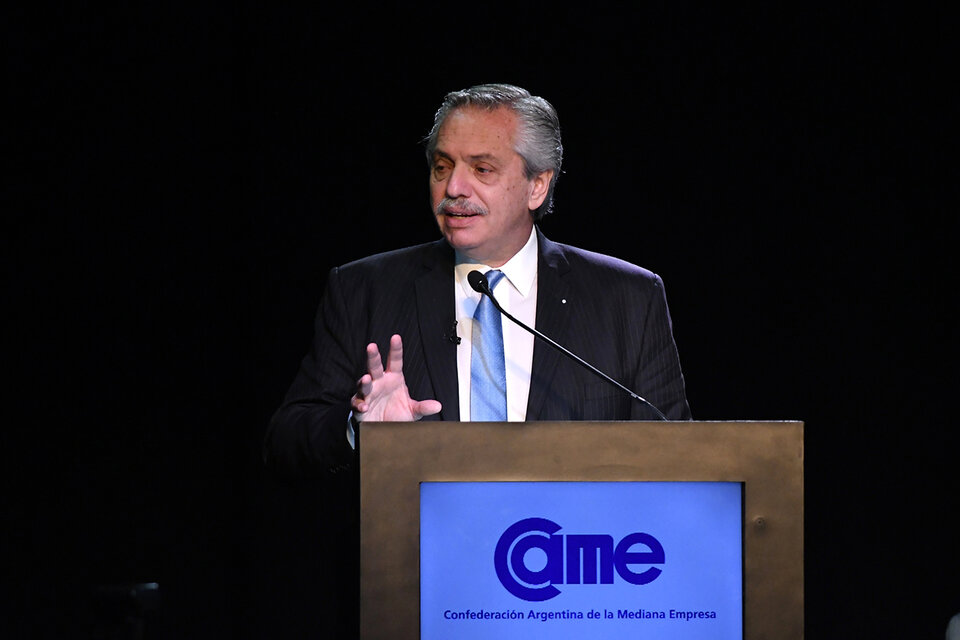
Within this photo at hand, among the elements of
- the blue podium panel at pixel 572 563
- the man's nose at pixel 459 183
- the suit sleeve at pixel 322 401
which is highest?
the man's nose at pixel 459 183

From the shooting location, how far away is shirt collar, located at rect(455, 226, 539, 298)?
2.47 metres

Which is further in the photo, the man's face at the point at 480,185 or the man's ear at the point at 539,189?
the man's ear at the point at 539,189

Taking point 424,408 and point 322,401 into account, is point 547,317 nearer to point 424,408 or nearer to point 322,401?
point 322,401

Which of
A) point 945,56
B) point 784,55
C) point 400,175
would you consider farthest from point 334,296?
point 945,56

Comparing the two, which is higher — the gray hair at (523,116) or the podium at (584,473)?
the gray hair at (523,116)

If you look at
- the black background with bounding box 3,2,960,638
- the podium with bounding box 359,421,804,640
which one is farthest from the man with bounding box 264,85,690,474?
the podium with bounding box 359,421,804,640

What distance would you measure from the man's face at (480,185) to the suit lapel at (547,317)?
0.29 feet

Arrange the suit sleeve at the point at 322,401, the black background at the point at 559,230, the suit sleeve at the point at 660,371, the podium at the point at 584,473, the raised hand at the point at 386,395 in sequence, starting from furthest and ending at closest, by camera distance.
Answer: the black background at the point at 559,230 < the suit sleeve at the point at 660,371 < the suit sleeve at the point at 322,401 < the raised hand at the point at 386,395 < the podium at the point at 584,473

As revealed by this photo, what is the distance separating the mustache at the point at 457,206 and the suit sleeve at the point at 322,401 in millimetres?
291

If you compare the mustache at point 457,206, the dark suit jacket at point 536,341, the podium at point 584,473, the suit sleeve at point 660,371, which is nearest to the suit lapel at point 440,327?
the dark suit jacket at point 536,341

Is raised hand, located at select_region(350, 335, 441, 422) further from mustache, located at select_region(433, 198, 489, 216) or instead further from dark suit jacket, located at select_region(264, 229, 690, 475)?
mustache, located at select_region(433, 198, 489, 216)

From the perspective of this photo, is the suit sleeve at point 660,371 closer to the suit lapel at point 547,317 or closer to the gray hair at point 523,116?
the suit lapel at point 547,317

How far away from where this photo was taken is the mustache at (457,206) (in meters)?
2.43

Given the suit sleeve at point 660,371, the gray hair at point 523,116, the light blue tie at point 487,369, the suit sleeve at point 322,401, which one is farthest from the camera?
the gray hair at point 523,116
